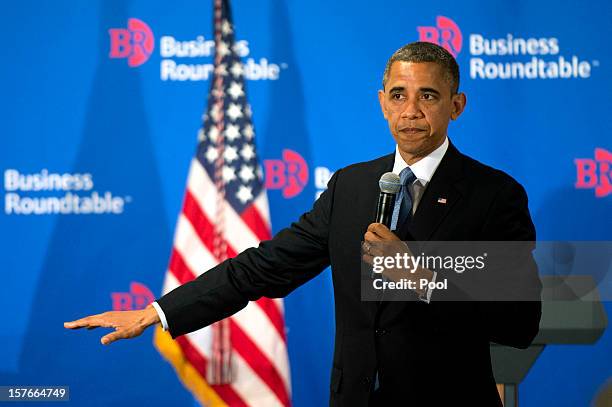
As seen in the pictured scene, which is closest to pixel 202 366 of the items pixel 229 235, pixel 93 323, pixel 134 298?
pixel 134 298

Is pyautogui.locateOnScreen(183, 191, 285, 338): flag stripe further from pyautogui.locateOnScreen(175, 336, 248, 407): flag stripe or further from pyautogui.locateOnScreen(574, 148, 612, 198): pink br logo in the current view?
pyautogui.locateOnScreen(574, 148, 612, 198): pink br logo

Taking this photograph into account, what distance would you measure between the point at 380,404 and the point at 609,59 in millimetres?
2402

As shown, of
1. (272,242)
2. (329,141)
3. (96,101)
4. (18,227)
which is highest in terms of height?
(96,101)

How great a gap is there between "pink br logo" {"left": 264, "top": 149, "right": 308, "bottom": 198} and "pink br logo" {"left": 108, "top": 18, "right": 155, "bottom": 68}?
803 mm

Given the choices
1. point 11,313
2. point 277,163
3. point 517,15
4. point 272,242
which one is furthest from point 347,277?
point 11,313

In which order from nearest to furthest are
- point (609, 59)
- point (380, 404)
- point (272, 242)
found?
1. point (380, 404)
2. point (272, 242)
3. point (609, 59)

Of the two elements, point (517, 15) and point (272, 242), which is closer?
point (272, 242)

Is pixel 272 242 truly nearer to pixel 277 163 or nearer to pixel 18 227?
pixel 277 163

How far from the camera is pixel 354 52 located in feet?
12.3

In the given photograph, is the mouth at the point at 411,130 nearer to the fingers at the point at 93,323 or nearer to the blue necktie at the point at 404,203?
the blue necktie at the point at 404,203

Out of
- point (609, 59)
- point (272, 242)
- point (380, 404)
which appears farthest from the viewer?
point (609, 59)

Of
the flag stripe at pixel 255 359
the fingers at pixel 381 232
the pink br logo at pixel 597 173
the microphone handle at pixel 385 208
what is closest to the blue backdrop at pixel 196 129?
the pink br logo at pixel 597 173

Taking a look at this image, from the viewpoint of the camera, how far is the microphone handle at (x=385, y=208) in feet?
6.54

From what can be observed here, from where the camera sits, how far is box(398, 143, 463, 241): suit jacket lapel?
2.04 meters
